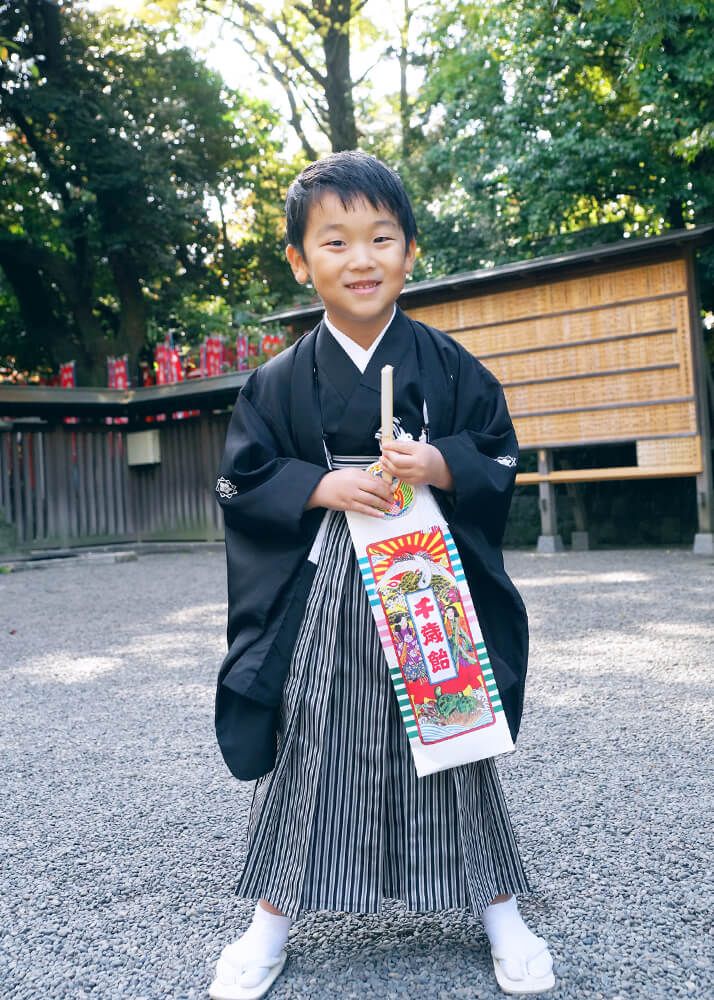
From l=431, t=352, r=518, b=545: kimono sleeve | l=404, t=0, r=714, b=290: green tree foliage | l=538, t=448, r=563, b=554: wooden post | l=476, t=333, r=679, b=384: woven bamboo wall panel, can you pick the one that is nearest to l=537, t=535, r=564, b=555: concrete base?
l=538, t=448, r=563, b=554: wooden post

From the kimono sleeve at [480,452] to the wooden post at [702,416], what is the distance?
24.8ft

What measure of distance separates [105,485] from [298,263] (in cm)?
1234

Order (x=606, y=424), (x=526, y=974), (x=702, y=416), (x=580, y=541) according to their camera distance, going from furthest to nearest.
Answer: (x=580, y=541) < (x=606, y=424) < (x=702, y=416) < (x=526, y=974)

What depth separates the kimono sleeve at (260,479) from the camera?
1809mm

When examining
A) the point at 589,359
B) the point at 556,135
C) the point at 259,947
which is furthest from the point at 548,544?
the point at 259,947

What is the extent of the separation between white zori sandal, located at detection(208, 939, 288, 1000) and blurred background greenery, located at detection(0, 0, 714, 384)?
292 inches

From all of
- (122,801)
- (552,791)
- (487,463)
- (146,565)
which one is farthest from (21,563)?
(487,463)

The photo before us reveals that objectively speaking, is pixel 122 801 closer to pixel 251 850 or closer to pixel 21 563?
pixel 251 850

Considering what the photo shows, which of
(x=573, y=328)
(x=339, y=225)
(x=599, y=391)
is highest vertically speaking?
(x=573, y=328)

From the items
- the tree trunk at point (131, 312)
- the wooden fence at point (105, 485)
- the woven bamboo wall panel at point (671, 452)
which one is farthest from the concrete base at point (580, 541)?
the tree trunk at point (131, 312)

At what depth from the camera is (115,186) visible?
13.9 m

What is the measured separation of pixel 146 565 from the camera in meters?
11.1

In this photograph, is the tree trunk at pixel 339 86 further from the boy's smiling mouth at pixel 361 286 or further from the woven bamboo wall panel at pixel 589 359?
the boy's smiling mouth at pixel 361 286

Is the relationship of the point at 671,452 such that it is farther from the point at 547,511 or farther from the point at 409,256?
the point at 409,256
